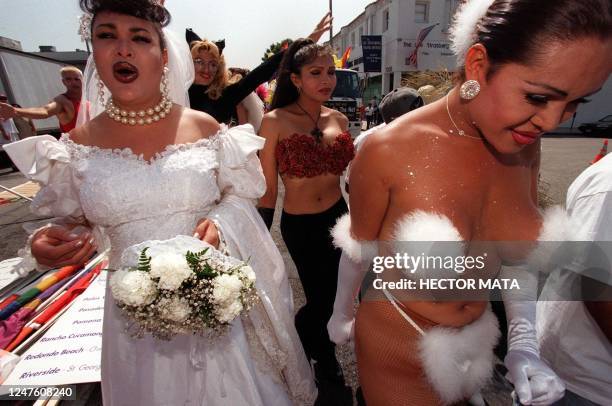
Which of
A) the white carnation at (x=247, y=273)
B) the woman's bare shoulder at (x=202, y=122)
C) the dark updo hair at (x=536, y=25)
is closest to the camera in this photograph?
the dark updo hair at (x=536, y=25)

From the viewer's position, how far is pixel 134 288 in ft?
3.64

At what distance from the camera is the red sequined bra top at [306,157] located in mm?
2492

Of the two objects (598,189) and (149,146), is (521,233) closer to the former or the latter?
(598,189)

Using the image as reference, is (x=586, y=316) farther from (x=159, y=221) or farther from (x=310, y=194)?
(x=159, y=221)

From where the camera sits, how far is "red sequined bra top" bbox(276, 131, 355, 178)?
98.1 inches

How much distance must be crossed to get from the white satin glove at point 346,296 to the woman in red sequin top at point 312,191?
2.90ft

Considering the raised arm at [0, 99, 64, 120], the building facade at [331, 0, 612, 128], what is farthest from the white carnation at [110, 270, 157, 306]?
the building facade at [331, 0, 612, 128]

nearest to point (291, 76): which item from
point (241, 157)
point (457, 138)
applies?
point (241, 157)

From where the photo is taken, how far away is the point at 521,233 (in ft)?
4.12

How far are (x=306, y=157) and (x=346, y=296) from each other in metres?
1.23

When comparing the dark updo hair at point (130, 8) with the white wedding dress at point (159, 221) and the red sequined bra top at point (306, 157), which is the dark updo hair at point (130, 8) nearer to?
the white wedding dress at point (159, 221)

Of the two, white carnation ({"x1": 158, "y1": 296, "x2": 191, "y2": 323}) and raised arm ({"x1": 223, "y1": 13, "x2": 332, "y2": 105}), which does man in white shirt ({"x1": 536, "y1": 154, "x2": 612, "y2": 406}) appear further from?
raised arm ({"x1": 223, "y1": 13, "x2": 332, "y2": 105})

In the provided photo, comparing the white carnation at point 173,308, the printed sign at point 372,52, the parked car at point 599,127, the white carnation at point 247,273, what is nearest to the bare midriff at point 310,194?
the white carnation at point 247,273

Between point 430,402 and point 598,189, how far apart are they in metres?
1.02
